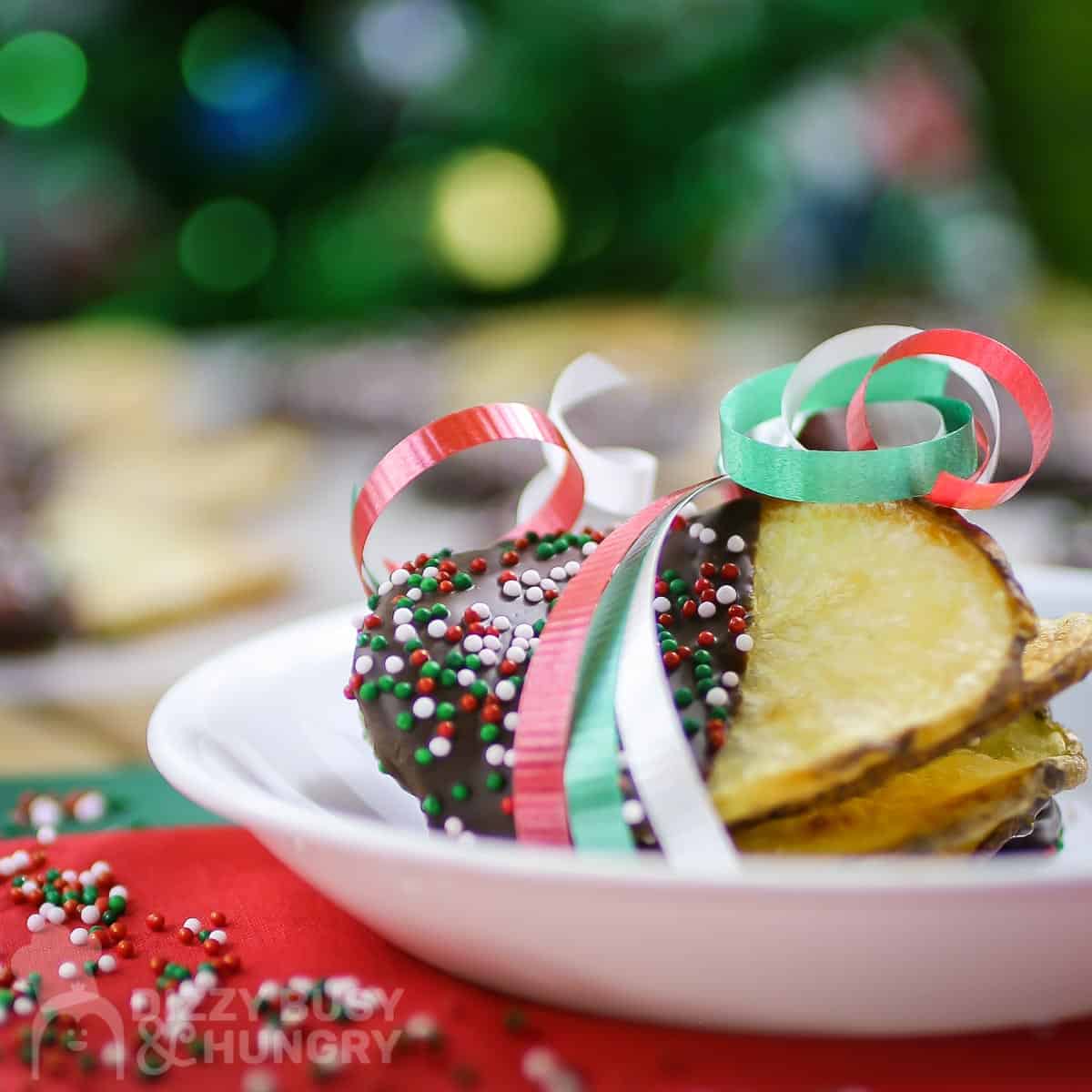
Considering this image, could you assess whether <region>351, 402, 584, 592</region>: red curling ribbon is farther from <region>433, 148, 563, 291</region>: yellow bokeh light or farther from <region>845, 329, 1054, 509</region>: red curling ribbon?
<region>433, 148, 563, 291</region>: yellow bokeh light

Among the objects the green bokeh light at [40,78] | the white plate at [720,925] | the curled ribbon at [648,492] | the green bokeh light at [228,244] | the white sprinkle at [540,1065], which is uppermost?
the green bokeh light at [40,78]

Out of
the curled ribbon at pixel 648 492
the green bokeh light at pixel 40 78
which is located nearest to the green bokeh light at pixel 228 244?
the green bokeh light at pixel 40 78

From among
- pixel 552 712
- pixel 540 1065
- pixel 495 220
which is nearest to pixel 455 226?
pixel 495 220

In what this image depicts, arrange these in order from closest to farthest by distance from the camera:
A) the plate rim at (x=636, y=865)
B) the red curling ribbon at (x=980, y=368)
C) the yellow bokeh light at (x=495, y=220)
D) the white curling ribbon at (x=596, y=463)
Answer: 1. the plate rim at (x=636, y=865)
2. the red curling ribbon at (x=980, y=368)
3. the white curling ribbon at (x=596, y=463)
4. the yellow bokeh light at (x=495, y=220)

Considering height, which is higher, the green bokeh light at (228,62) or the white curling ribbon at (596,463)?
the green bokeh light at (228,62)

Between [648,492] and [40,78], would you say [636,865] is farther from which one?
[40,78]

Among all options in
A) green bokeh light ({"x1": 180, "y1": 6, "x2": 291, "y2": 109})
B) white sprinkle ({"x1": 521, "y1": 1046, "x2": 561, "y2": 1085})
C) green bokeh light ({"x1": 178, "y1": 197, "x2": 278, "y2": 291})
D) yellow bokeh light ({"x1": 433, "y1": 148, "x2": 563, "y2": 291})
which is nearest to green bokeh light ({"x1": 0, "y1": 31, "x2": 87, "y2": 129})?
green bokeh light ({"x1": 180, "y1": 6, "x2": 291, "y2": 109})

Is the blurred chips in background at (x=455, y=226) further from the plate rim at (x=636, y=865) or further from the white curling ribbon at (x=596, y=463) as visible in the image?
the plate rim at (x=636, y=865)

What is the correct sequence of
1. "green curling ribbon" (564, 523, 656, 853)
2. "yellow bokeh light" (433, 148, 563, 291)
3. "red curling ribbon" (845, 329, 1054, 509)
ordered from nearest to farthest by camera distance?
"green curling ribbon" (564, 523, 656, 853) < "red curling ribbon" (845, 329, 1054, 509) < "yellow bokeh light" (433, 148, 563, 291)
